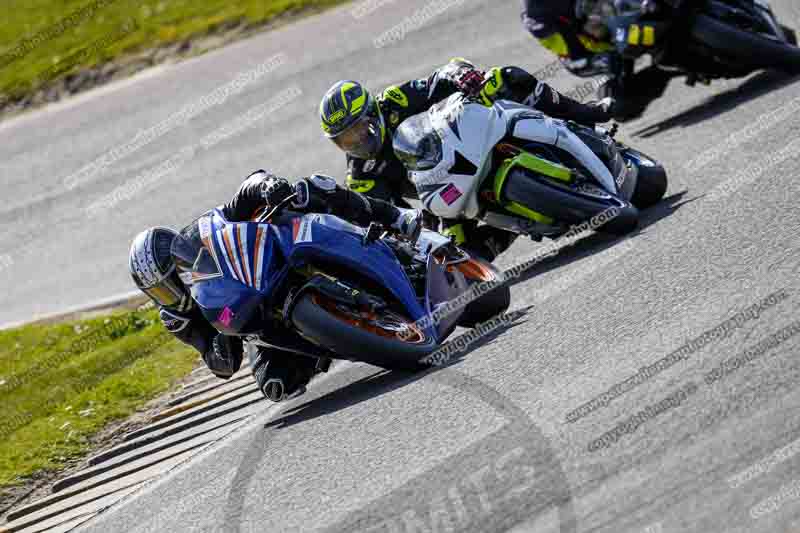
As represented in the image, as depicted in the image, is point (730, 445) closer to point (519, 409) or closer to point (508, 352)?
point (519, 409)

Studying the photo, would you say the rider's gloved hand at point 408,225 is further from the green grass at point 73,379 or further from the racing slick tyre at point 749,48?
the racing slick tyre at point 749,48

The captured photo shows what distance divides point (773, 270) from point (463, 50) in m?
10.2

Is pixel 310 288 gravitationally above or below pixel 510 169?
above

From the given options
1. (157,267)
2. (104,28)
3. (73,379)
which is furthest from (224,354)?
(104,28)

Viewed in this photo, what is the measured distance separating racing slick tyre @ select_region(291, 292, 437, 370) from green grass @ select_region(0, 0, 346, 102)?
1302cm

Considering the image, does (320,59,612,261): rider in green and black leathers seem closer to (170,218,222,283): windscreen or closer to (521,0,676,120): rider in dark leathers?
(170,218,222,283): windscreen

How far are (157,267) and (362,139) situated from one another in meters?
1.93

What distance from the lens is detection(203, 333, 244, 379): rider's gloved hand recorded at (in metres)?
7.93

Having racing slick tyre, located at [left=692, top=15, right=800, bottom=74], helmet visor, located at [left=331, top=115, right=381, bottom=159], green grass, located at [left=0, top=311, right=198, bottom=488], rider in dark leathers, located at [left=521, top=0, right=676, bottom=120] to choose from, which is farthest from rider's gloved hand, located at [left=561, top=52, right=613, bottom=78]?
green grass, located at [left=0, top=311, right=198, bottom=488]

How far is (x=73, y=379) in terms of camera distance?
11.0 metres

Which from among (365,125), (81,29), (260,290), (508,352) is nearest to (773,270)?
(508,352)

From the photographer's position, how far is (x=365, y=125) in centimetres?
865

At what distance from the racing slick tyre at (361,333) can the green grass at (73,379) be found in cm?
285

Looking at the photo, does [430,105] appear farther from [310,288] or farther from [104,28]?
[104,28]
